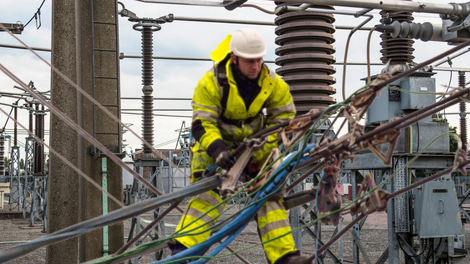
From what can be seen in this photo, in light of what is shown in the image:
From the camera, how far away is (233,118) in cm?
335

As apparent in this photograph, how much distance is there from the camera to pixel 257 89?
129 inches

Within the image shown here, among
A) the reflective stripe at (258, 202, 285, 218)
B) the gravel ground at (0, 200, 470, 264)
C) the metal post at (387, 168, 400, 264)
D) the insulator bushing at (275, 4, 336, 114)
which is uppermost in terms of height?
the insulator bushing at (275, 4, 336, 114)

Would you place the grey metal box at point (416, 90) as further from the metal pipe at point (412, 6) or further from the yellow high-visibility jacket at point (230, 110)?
the yellow high-visibility jacket at point (230, 110)

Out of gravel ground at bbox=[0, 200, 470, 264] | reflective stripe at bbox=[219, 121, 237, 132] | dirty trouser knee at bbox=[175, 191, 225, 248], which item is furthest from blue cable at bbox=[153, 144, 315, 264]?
gravel ground at bbox=[0, 200, 470, 264]

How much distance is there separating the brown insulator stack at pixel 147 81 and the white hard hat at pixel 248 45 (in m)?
7.57

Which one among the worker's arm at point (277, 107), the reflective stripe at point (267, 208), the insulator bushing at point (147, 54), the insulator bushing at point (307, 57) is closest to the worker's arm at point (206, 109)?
the worker's arm at point (277, 107)

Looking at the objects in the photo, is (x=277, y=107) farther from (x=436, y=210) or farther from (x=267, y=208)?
(x=436, y=210)

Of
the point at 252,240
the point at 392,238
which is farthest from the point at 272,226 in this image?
the point at 252,240

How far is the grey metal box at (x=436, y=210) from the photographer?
19.6 ft

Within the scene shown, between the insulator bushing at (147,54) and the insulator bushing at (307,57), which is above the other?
the insulator bushing at (147,54)

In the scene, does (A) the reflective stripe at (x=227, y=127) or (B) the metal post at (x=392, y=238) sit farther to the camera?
(B) the metal post at (x=392, y=238)

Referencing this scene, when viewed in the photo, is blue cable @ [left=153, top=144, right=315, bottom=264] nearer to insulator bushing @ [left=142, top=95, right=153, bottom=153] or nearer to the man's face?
the man's face

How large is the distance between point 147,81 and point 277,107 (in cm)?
756

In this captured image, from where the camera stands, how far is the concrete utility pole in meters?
6.53
